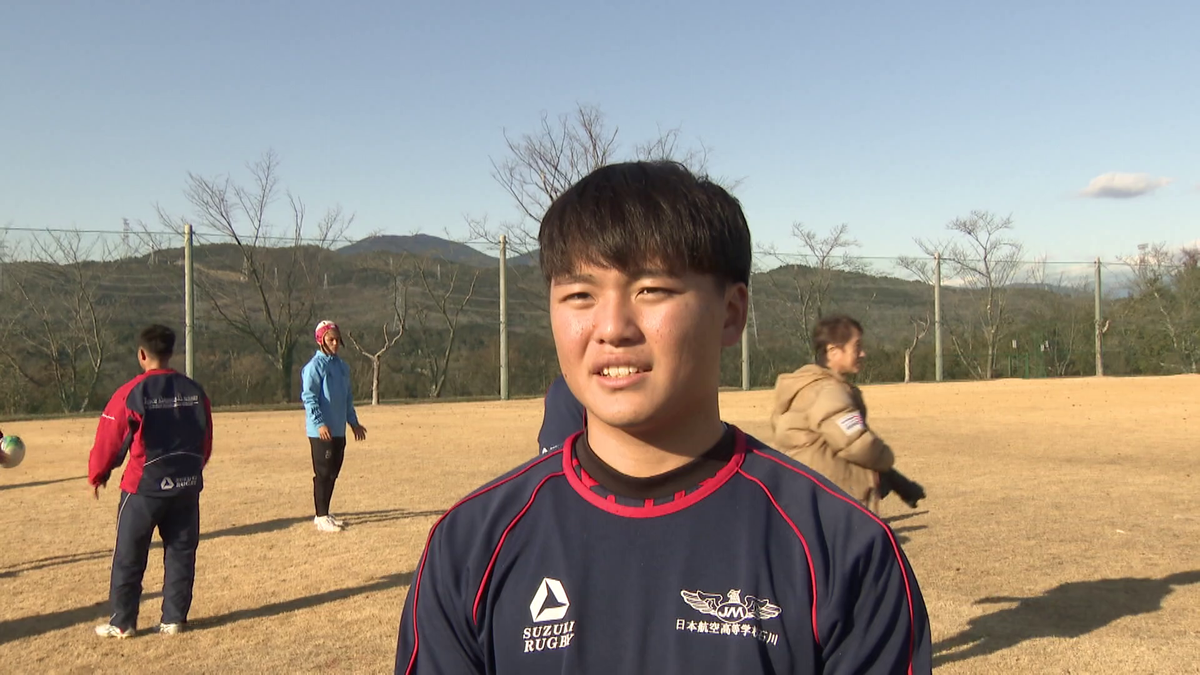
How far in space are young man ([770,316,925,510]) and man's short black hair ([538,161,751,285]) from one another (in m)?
3.15

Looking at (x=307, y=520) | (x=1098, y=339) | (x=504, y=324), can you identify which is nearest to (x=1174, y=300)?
(x=1098, y=339)

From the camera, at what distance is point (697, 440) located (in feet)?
5.58

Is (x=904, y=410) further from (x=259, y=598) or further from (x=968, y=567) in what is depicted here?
(x=259, y=598)

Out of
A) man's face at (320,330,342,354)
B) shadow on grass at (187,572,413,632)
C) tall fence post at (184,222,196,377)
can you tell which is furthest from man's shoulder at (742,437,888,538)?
tall fence post at (184,222,196,377)

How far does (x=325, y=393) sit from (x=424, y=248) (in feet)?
77.7

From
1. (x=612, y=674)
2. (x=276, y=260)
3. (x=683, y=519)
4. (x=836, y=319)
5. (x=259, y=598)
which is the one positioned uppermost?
(x=276, y=260)

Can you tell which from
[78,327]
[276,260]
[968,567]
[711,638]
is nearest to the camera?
[711,638]

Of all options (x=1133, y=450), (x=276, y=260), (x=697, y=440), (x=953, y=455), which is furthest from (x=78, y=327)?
(x=697, y=440)

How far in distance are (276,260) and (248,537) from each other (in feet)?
74.6

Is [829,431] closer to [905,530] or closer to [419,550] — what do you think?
[905,530]

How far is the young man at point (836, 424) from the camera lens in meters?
4.74

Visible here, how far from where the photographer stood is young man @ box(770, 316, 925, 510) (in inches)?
187

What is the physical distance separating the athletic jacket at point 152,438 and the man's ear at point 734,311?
507cm

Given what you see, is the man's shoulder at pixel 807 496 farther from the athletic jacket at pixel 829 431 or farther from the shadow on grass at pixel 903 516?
the shadow on grass at pixel 903 516
